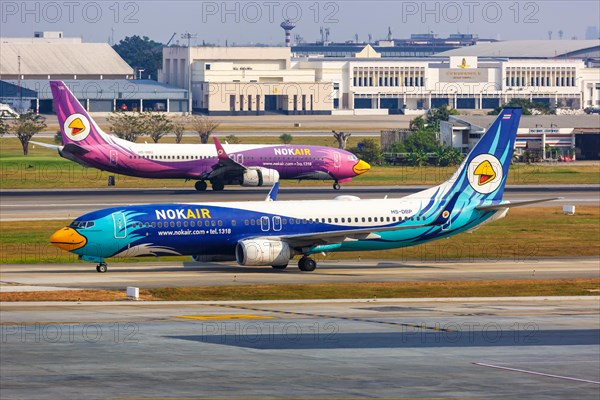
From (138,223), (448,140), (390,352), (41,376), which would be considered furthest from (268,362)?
(448,140)

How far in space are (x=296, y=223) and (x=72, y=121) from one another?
4482 centimetres

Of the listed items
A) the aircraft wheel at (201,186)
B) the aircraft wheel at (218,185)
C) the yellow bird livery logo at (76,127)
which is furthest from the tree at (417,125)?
the yellow bird livery logo at (76,127)

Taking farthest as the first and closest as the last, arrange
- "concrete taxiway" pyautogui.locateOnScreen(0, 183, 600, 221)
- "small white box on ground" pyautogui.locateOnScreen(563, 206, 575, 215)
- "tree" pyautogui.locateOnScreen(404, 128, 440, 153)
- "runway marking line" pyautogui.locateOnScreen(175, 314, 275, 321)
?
1. "tree" pyautogui.locateOnScreen(404, 128, 440, 153)
2. "concrete taxiway" pyautogui.locateOnScreen(0, 183, 600, 221)
3. "small white box on ground" pyautogui.locateOnScreen(563, 206, 575, 215)
4. "runway marking line" pyautogui.locateOnScreen(175, 314, 275, 321)

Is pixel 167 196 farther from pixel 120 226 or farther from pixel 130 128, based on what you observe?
pixel 130 128

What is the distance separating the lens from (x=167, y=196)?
99.9m

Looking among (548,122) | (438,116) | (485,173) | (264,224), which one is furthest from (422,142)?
(264,224)

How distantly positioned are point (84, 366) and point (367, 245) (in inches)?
1137

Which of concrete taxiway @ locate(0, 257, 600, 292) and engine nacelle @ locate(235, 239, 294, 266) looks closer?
concrete taxiway @ locate(0, 257, 600, 292)

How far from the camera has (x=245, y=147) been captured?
107 m

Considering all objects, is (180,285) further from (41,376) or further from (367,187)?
(367,187)

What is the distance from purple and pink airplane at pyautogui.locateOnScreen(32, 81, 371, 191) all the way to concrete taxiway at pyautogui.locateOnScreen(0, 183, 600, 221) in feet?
4.81

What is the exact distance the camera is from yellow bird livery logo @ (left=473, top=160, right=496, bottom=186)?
219ft

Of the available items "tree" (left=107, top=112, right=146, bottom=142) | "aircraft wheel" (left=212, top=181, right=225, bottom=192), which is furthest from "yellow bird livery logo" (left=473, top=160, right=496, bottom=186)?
"tree" (left=107, top=112, right=146, bottom=142)

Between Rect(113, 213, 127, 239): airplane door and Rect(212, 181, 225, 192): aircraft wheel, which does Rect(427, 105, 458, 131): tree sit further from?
Rect(113, 213, 127, 239): airplane door
